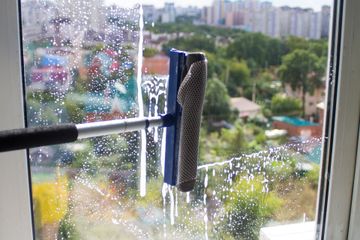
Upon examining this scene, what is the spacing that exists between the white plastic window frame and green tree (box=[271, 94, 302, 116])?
3.2 inches

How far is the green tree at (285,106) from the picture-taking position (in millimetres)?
1090

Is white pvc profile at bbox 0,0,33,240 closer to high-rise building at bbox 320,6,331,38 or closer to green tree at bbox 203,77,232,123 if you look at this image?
green tree at bbox 203,77,232,123

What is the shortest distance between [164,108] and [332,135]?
17.6 inches

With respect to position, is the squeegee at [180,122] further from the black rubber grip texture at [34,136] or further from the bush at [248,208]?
the bush at [248,208]

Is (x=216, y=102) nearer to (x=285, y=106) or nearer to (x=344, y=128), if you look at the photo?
(x=285, y=106)

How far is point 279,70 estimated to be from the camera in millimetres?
1081

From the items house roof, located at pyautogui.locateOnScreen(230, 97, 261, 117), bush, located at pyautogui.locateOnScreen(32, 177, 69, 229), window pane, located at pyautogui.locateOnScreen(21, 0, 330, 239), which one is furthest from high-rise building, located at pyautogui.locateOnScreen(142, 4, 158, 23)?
bush, located at pyautogui.locateOnScreen(32, 177, 69, 229)

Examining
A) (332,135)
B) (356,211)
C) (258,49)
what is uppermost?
(258,49)

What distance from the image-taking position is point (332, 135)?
110 cm

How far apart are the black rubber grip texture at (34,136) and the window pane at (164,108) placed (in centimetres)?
27

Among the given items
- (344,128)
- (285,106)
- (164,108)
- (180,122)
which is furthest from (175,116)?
(344,128)

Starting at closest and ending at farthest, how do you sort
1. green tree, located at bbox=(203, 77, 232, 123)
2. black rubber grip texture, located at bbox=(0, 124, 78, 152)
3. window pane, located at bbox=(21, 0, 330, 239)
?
black rubber grip texture, located at bbox=(0, 124, 78, 152)
window pane, located at bbox=(21, 0, 330, 239)
green tree, located at bbox=(203, 77, 232, 123)

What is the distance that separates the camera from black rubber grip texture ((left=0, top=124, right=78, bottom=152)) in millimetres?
608

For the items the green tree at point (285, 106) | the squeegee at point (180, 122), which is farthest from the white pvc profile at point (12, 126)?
the green tree at point (285, 106)
